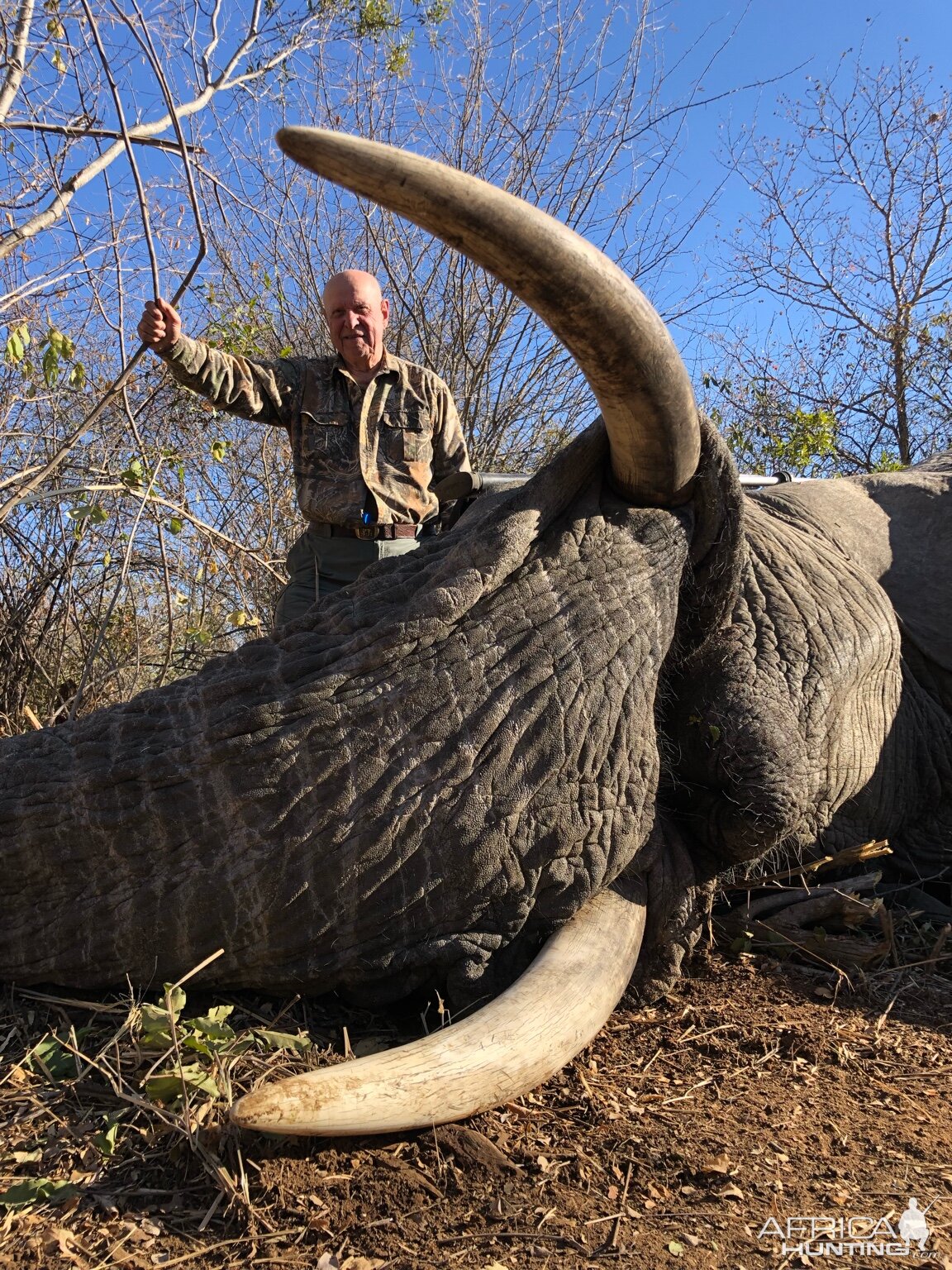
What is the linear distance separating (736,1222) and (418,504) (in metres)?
3.60

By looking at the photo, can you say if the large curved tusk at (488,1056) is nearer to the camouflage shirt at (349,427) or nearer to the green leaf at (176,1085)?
the green leaf at (176,1085)

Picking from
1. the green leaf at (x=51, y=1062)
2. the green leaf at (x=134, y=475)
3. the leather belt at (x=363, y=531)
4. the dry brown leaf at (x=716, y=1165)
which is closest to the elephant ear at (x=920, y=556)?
the leather belt at (x=363, y=531)

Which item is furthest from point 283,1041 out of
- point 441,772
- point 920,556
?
point 920,556

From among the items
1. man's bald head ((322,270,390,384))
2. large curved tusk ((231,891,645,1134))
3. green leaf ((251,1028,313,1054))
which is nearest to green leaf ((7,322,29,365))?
man's bald head ((322,270,390,384))

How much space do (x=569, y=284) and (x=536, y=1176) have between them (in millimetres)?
1839

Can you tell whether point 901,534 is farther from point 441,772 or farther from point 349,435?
point 441,772

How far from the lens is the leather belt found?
4.80 m

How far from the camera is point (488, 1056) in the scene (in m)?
2.12

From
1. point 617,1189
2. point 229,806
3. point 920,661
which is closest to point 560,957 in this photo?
point 617,1189

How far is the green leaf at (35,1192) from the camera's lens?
6.19 feet

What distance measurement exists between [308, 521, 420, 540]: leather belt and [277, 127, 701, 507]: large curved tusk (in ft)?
6.92

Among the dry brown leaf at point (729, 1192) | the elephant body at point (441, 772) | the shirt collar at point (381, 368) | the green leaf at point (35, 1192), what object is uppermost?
the shirt collar at point (381, 368)

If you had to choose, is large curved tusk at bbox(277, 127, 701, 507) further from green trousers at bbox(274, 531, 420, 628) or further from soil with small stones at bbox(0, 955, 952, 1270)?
green trousers at bbox(274, 531, 420, 628)

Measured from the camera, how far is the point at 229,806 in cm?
236
